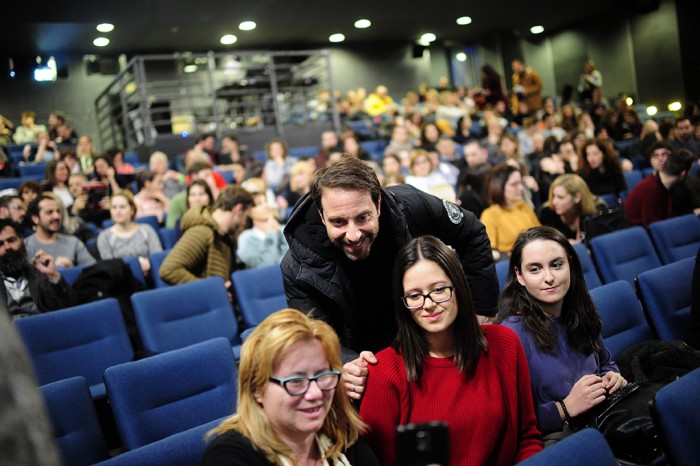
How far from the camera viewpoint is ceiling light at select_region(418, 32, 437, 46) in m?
14.1

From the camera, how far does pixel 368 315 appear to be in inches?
79.1

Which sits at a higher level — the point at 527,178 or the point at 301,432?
the point at 527,178

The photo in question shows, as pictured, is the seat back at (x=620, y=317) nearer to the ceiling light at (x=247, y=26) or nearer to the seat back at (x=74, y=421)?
the seat back at (x=74, y=421)

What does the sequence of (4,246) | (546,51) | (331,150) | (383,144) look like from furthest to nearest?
(546,51), (383,144), (331,150), (4,246)

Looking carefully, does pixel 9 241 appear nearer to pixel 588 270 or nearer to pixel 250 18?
pixel 588 270

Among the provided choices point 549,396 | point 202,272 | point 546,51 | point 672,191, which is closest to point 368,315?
point 549,396

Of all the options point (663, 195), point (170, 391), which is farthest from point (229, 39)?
point (170, 391)

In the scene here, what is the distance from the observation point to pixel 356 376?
173cm

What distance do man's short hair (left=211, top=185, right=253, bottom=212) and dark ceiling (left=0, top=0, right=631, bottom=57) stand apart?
585 cm

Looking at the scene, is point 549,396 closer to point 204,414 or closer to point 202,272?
point 204,414

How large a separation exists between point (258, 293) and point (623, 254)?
1965 mm

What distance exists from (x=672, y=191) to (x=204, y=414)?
3753 mm

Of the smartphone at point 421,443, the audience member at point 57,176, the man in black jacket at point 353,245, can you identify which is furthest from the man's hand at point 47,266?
the smartphone at point 421,443

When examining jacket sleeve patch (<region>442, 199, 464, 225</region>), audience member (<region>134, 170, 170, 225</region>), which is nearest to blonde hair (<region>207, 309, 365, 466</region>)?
jacket sleeve patch (<region>442, 199, 464, 225</region>)
